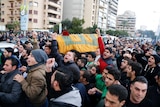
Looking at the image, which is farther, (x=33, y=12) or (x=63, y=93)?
(x=33, y=12)

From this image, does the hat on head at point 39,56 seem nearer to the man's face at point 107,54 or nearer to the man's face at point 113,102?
the man's face at point 113,102

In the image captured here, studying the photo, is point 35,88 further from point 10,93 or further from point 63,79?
point 63,79

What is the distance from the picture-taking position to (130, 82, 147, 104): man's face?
311cm

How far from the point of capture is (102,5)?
88188 millimetres

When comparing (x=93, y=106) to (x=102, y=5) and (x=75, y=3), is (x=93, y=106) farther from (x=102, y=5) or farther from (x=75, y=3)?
(x=102, y=5)

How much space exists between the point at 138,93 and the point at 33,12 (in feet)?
174

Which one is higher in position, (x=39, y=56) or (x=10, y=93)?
(x=39, y=56)

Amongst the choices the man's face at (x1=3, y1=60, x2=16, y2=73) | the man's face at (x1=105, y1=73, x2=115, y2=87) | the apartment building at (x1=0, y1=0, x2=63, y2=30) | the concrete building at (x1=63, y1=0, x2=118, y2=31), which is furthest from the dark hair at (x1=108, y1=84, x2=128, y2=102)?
the concrete building at (x1=63, y1=0, x2=118, y2=31)

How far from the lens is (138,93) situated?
3.11 meters

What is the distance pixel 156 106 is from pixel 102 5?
8730 cm

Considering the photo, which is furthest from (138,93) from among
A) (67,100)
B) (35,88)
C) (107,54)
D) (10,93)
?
(107,54)

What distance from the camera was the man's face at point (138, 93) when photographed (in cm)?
311

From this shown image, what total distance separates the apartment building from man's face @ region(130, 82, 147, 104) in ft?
170

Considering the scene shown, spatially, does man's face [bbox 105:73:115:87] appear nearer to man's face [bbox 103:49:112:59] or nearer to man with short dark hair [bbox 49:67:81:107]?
man with short dark hair [bbox 49:67:81:107]
